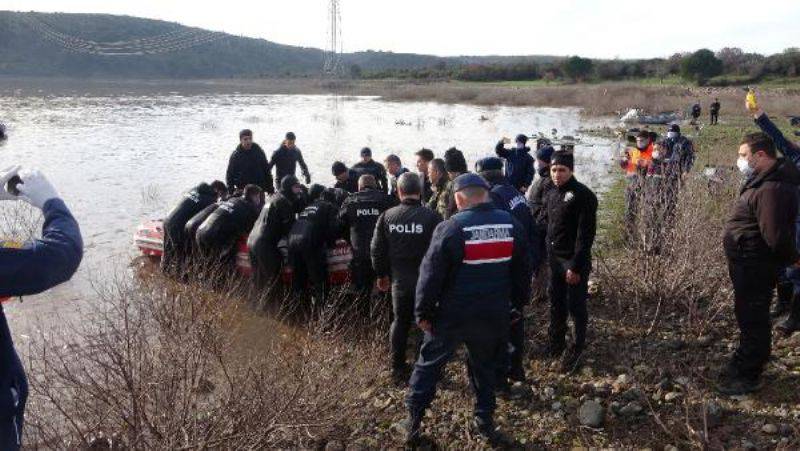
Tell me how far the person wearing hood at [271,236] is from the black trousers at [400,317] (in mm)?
1991

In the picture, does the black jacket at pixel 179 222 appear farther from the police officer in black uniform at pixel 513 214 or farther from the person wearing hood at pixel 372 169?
the police officer in black uniform at pixel 513 214

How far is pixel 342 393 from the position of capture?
385 cm

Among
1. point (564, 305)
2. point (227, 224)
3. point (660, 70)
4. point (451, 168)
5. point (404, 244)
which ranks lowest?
point (564, 305)

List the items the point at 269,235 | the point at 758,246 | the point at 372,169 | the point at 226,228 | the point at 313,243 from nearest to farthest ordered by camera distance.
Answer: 1. the point at 758,246
2. the point at 313,243
3. the point at 269,235
4. the point at 226,228
5. the point at 372,169

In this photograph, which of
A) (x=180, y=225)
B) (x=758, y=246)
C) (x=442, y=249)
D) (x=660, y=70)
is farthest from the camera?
(x=660, y=70)

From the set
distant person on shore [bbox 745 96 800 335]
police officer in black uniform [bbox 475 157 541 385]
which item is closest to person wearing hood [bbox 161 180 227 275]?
police officer in black uniform [bbox 475 157 541 385]

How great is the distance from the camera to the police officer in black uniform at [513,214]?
4539mm

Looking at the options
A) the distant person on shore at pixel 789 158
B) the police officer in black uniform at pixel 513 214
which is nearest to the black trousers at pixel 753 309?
the distant person on shore at pixel 789 158

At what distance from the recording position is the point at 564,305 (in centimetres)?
470

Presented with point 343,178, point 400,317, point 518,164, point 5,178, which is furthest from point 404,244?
point 518,164

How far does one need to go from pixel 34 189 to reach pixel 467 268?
2.21 m

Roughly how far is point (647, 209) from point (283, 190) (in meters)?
3.55

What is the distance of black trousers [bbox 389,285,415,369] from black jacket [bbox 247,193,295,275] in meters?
1.99

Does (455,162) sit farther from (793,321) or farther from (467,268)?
(793,321)
